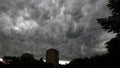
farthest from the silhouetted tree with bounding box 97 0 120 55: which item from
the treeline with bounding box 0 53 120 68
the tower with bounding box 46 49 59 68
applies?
the tower with bounding box 46 49 59 68

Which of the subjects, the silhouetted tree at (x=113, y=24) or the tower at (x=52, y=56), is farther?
the tower at (x=52, y=56)

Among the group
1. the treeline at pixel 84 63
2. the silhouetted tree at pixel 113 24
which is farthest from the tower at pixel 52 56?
the silhouetted tree at pixel 113 24

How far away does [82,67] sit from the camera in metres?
30.2

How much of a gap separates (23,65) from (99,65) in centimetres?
1627

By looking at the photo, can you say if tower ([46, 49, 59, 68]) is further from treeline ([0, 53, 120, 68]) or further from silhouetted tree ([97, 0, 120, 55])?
silhouetted tree ([97, 0, 120, 55])

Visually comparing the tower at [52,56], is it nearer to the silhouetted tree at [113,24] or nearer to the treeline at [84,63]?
the treeline at [84,63]

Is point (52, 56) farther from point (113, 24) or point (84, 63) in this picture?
point (113, 24)

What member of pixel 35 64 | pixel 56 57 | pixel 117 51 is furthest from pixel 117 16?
pixel 56 57

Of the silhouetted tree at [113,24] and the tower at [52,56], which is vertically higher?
the tower at [52,56]

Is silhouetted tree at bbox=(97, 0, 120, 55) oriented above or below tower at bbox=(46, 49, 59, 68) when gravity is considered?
below

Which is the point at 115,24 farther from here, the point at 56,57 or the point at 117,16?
the point at 56,57

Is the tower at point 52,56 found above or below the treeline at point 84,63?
Answer: above

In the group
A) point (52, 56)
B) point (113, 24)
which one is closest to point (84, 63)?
point (113, 24)

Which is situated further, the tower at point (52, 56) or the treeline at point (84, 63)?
the tower at point (52, 56)
